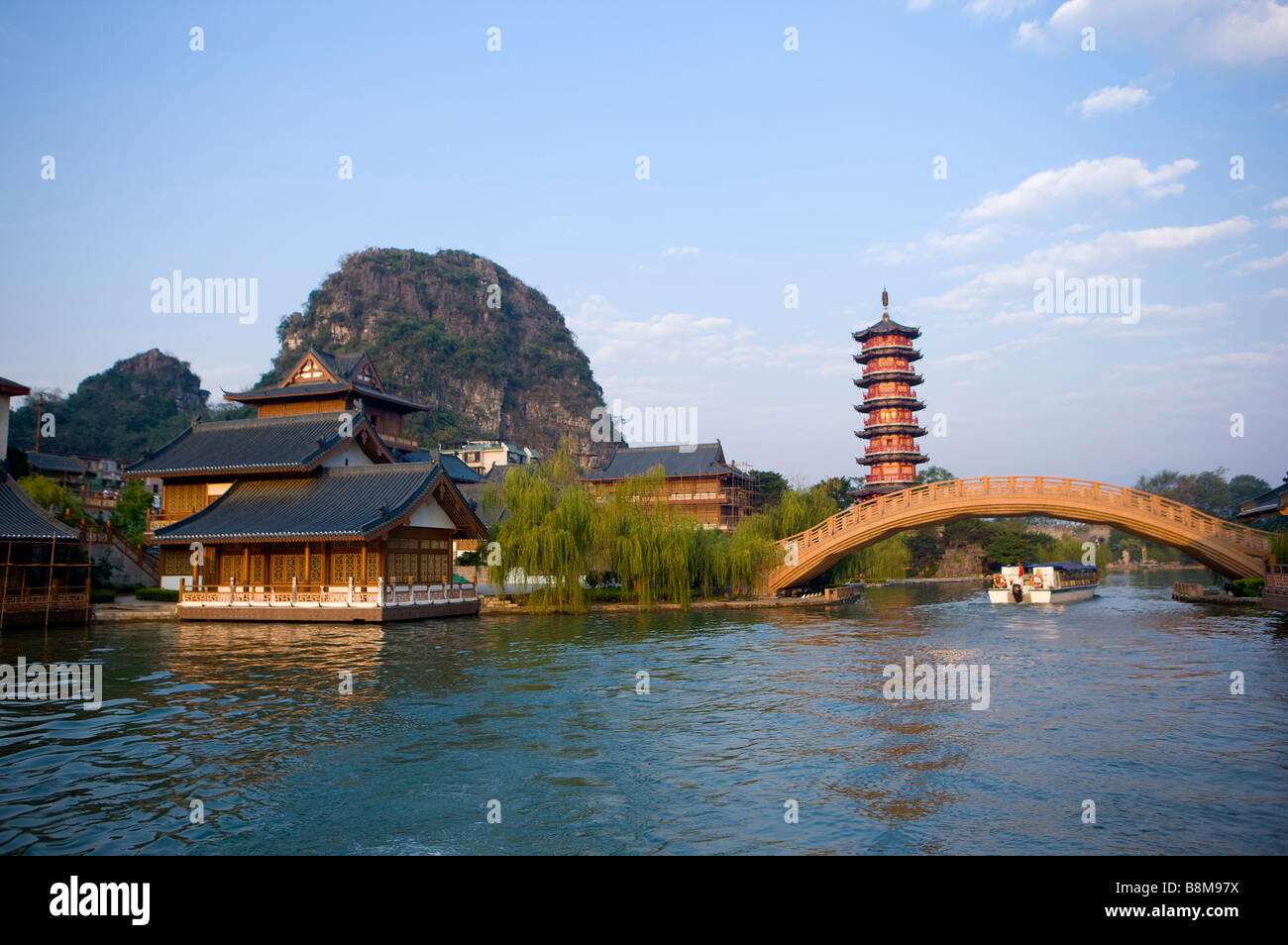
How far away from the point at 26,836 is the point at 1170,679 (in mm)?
14722

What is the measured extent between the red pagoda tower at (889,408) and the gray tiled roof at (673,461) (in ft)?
43.9

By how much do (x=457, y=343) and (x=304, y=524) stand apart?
83.0m

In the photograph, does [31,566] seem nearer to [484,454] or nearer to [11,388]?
[11,388]

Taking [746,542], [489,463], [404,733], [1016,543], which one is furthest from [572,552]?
[489,463]

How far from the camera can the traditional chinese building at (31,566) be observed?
20.7 m

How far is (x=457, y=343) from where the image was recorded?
104 m

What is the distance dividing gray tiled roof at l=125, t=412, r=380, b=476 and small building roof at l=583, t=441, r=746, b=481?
2311 centimetres

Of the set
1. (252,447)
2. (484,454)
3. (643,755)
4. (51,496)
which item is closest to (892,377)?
(484,454)

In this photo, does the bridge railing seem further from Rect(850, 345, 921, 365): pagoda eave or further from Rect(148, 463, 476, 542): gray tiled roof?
Rect(850, 345, 921, 365): pagoda eave

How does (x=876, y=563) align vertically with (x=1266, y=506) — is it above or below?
below

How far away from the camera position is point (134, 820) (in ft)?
21.5

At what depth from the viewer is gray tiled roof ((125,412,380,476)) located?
2656 centimetres

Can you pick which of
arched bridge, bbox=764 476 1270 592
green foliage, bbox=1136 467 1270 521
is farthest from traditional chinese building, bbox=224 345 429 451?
green foliage, bbox=1136 467 1270 521
